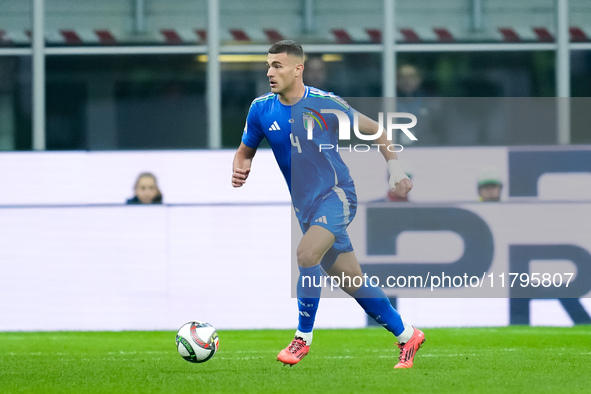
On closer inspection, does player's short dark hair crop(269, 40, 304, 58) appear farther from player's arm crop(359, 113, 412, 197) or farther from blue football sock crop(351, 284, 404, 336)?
blue football sock crop(351, 284, 404, 336)

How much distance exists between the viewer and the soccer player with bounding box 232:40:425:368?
6660mm

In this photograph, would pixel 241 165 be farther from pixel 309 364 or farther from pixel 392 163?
pixel 309 364

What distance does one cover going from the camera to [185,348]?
6.84 m

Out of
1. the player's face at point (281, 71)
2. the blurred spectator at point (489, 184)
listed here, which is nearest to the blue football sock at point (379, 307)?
the player's face at point (281, 71)

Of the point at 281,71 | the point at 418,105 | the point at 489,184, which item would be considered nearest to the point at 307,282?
the point at 281,71

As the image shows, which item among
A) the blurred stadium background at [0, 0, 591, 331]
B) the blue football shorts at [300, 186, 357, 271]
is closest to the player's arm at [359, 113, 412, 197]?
the blue football shorts at [300, 186, 357, 271]

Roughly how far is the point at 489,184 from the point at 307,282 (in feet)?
13.5

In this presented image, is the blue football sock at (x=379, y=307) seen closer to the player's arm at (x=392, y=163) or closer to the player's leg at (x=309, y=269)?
the player's leg at (x=309, y=269)

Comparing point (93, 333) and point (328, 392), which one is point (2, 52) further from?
point (328, 392)

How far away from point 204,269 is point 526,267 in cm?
282

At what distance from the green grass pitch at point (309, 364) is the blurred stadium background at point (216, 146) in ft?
1.51

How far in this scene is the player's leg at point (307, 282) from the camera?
256 inches

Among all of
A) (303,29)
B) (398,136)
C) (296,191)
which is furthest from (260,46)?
(296,191)

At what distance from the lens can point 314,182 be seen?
671cm
